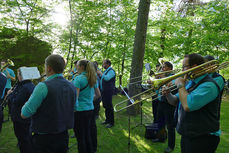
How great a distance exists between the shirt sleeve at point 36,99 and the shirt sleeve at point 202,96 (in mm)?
1689

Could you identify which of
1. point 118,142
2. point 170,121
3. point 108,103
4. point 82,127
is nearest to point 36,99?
point 82,127

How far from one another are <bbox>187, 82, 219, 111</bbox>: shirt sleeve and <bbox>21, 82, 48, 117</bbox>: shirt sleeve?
5.54 ft

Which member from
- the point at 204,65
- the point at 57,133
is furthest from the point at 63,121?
the point at 204,65

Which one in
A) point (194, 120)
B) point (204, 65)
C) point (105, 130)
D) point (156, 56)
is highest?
point (204, 65)

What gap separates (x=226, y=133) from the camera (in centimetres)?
541

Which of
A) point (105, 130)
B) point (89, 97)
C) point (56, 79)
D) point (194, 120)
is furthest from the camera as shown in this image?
point (105, 130)

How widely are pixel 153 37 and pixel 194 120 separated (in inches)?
524

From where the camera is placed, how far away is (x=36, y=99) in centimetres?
206

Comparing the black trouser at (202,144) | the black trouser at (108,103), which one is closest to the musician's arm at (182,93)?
the black trouser at (202,144)

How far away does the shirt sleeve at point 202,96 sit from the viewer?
186 centimetres

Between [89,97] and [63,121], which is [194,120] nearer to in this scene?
[63,121]

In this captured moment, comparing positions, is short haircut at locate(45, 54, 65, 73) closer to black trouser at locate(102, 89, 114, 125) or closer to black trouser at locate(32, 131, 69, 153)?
black trouser at locate(32, 131, 69, 153)

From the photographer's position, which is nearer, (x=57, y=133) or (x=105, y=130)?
(x=57, y=133)

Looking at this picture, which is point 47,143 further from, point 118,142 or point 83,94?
point 118,142
